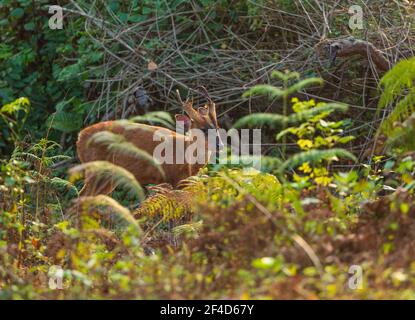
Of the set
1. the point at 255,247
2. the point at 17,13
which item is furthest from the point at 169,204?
the point at 17,13

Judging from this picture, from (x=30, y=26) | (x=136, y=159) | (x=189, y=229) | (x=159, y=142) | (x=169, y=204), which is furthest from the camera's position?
(x=30, y=26)

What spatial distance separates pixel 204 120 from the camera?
988cm

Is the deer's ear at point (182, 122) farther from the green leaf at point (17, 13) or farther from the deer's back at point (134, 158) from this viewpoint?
the green leaf at point (17, 13)

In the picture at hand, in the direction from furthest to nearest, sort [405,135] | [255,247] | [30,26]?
[30,26]
[405,135]
[255,247]

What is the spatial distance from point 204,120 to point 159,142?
547mm

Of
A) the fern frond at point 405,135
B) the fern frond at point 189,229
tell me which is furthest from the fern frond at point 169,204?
the fern frond at point 405,135

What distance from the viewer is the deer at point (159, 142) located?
30.9 ft

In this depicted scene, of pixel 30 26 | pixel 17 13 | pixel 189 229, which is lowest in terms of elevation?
pixel 189 229

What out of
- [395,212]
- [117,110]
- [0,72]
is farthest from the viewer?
[0,72]

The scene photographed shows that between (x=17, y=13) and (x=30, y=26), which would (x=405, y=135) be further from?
(x=17, y=13)

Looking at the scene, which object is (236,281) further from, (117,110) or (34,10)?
(34,10)

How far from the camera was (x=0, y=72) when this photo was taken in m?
12.0
